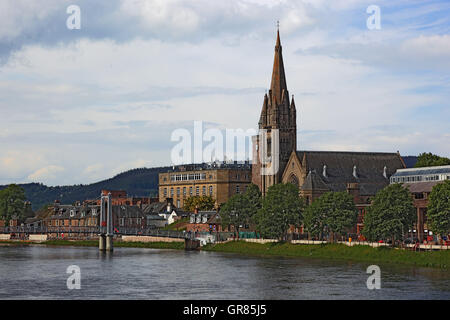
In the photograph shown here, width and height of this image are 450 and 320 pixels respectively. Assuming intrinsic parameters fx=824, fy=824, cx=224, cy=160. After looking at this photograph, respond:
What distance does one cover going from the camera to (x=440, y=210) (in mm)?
114312

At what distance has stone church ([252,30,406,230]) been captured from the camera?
565ft

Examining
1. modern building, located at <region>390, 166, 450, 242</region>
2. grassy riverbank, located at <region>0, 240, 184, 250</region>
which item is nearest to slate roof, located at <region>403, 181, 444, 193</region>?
modern building, located at <region>390, 166, 450, 242</region>

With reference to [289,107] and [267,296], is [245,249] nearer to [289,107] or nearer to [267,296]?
[289,107]

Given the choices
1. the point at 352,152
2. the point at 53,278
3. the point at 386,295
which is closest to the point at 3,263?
the point at 53,278

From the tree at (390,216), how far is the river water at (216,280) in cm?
814

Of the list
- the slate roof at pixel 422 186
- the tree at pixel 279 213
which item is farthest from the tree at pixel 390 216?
the slate roof at pixel 422 186

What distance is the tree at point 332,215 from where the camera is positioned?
429 feet

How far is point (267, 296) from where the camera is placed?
7769 centimetres

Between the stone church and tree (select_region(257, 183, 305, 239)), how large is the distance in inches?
845

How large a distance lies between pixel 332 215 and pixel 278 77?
65.6 m

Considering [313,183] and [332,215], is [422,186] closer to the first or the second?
[313,183]

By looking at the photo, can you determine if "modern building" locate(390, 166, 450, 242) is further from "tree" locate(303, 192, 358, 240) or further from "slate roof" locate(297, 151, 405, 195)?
"tree" locate(303, 192, 358, 240)

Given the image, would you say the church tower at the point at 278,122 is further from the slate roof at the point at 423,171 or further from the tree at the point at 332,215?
the tree at the point at 332,215

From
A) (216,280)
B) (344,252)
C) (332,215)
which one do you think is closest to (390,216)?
(344,252)
